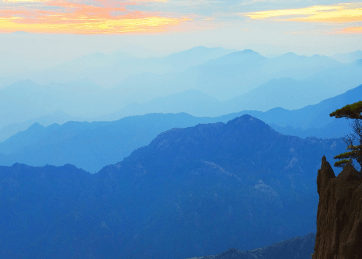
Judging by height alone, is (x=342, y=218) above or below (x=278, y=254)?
above

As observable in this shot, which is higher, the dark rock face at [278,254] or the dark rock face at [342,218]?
the dark rock face at [342,218]

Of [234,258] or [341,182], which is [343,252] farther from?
[234,258]

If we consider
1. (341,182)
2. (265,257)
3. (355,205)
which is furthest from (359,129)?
(265,257)

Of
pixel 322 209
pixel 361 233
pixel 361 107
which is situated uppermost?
pixel 361 107

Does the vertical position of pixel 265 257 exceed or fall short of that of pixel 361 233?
it falls short

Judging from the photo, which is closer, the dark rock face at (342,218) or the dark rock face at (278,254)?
the dark rock face at (342,218)

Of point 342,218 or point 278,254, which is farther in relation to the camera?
point 278,254

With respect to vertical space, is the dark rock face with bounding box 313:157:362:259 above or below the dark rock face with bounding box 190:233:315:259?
above

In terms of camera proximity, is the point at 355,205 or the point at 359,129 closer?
the point at 355,205
